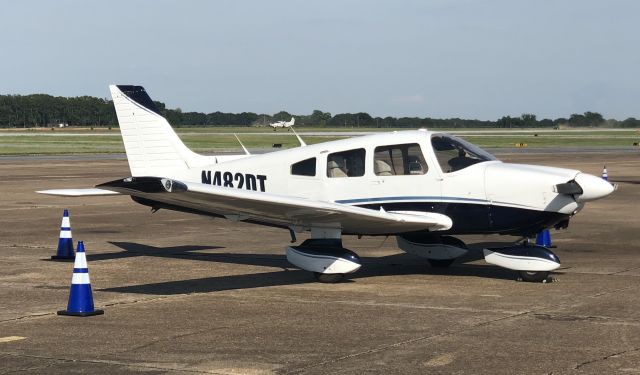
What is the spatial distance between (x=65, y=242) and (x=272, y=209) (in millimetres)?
4132

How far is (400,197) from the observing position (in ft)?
42.7

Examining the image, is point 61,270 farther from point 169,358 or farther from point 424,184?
point 169,358

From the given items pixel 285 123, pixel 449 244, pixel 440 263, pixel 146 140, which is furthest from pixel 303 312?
pixel 285 123

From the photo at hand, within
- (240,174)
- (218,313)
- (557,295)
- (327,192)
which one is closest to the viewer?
(218,313)

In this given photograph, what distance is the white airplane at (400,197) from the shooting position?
12070mm

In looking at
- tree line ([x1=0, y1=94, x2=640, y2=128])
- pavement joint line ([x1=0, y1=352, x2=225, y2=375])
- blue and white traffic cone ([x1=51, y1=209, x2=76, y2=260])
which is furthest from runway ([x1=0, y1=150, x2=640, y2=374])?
tree line ([x1=0, y1=94, x2=640, y2=128])

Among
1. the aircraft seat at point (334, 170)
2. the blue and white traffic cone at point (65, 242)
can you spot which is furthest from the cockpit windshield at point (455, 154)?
the blue and white traffic cone at point (65, 242)

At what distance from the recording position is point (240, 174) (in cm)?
1434

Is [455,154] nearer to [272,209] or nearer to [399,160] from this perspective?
[399,160]

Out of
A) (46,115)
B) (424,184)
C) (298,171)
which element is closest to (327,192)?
(298,171)

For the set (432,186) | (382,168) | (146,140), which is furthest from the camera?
(146,140)

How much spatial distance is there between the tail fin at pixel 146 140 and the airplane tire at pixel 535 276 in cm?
537

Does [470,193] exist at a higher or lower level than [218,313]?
higher

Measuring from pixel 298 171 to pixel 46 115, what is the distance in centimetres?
→ 18112
